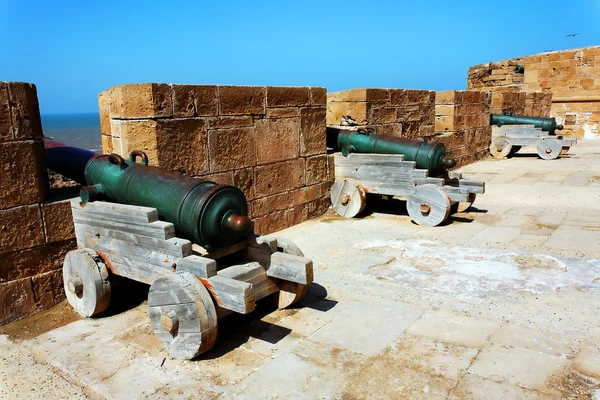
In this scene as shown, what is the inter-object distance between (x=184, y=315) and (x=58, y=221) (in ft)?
5.32

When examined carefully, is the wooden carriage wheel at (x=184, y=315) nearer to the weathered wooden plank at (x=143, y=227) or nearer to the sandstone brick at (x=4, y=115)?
the weathered wooden plank at (x=143, y=227)

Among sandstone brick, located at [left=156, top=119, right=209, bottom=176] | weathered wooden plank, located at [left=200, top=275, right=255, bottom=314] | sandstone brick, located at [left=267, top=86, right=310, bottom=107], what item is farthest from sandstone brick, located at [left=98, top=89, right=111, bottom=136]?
weathered wooden plank, located at [left=200, top=275, right=255, bottom=314]

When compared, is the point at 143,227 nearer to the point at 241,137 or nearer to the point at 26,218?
the point at 26,218

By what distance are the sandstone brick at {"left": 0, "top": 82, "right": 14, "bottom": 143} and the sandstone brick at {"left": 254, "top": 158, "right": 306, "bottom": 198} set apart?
2.59m

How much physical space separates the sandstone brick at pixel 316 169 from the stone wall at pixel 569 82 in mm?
14863

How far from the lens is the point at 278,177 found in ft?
19.5

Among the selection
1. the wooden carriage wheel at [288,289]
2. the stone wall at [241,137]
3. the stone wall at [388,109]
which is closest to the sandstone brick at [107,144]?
the stone wall at [241,137]

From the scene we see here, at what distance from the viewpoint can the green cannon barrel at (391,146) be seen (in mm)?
6191

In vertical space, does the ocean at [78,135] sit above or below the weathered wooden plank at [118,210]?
below

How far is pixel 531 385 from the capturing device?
2.50 meters

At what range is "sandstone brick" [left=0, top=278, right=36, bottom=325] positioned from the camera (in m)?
3.57

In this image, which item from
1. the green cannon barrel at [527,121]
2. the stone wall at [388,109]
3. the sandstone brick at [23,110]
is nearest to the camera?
the sandstone brick at [23,110]

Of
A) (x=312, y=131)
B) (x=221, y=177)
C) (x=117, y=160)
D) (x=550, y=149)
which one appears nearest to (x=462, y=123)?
(x=550, y=149)

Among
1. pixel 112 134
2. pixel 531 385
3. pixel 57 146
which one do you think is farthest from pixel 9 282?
pixel 531 385
